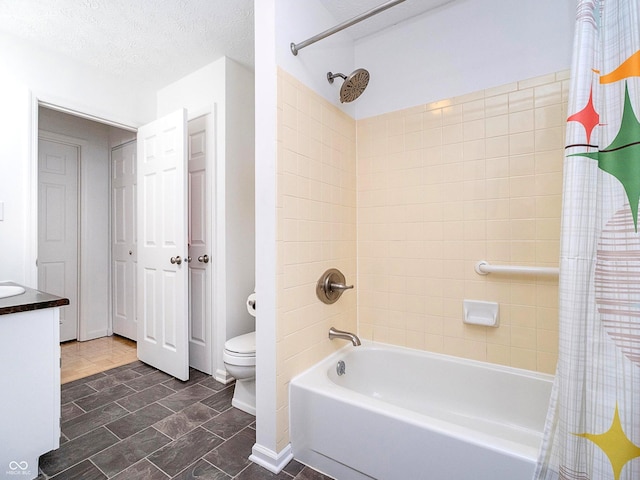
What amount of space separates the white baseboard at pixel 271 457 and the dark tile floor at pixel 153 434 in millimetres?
23

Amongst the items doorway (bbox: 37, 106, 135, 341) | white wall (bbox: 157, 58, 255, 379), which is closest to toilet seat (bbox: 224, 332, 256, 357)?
white wall (bbox: 157, 58, 255, 379)

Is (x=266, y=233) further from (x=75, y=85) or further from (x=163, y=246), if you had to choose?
(x=75, y=85)

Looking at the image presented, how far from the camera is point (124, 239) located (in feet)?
10.5

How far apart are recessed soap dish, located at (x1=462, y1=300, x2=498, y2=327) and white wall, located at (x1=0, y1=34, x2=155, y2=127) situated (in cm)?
298

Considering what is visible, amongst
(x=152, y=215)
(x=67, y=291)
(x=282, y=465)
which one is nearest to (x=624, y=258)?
(x=282, y=465)

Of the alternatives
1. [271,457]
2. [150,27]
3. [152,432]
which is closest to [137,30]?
[150,27]

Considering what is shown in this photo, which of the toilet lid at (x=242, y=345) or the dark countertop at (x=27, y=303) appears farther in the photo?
the toilet lid at (x=242, y=345)

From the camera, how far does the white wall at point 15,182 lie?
197 centimetres

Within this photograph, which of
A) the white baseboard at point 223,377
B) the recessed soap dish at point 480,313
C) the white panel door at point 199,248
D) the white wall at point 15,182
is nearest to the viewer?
the recessed soap dish at point 480,313

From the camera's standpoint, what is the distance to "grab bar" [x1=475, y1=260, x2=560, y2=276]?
56.2 inches

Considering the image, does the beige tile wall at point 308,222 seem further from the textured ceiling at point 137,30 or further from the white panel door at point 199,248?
the white panel door at point 199,248

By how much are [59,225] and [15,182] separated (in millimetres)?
1224

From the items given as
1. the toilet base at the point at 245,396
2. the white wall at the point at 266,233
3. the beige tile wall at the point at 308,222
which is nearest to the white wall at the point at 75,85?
the white wall at the point at 266,233

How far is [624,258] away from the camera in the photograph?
82 cm
